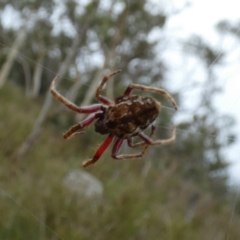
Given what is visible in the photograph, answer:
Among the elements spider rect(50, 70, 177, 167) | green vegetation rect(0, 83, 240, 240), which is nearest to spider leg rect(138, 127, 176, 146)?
spider rect(50, 70, 177, 167)

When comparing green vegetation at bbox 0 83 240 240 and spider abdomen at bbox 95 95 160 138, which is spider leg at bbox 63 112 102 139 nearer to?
spider abdomen at bbox 95 95 160 138

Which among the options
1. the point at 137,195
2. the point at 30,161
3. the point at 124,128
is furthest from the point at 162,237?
the point at 124,128

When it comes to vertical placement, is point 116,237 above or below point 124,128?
below

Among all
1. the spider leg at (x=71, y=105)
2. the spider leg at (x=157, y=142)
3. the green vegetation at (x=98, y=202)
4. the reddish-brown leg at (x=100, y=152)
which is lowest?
the green vegetation at (x=98, y=202)

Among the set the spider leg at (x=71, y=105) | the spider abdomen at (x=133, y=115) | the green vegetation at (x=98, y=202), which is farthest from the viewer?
the green vegetation at (x=98, y=202)

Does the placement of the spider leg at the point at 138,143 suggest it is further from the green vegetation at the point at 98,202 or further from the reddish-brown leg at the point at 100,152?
the green vegetation at the point at 98,202

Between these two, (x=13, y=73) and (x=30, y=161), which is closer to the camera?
(x=30, y=161)

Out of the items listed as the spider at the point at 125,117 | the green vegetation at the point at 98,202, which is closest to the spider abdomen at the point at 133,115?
the spider at the point at 125,117

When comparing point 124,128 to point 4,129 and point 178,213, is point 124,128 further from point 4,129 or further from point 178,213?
point 178,213
